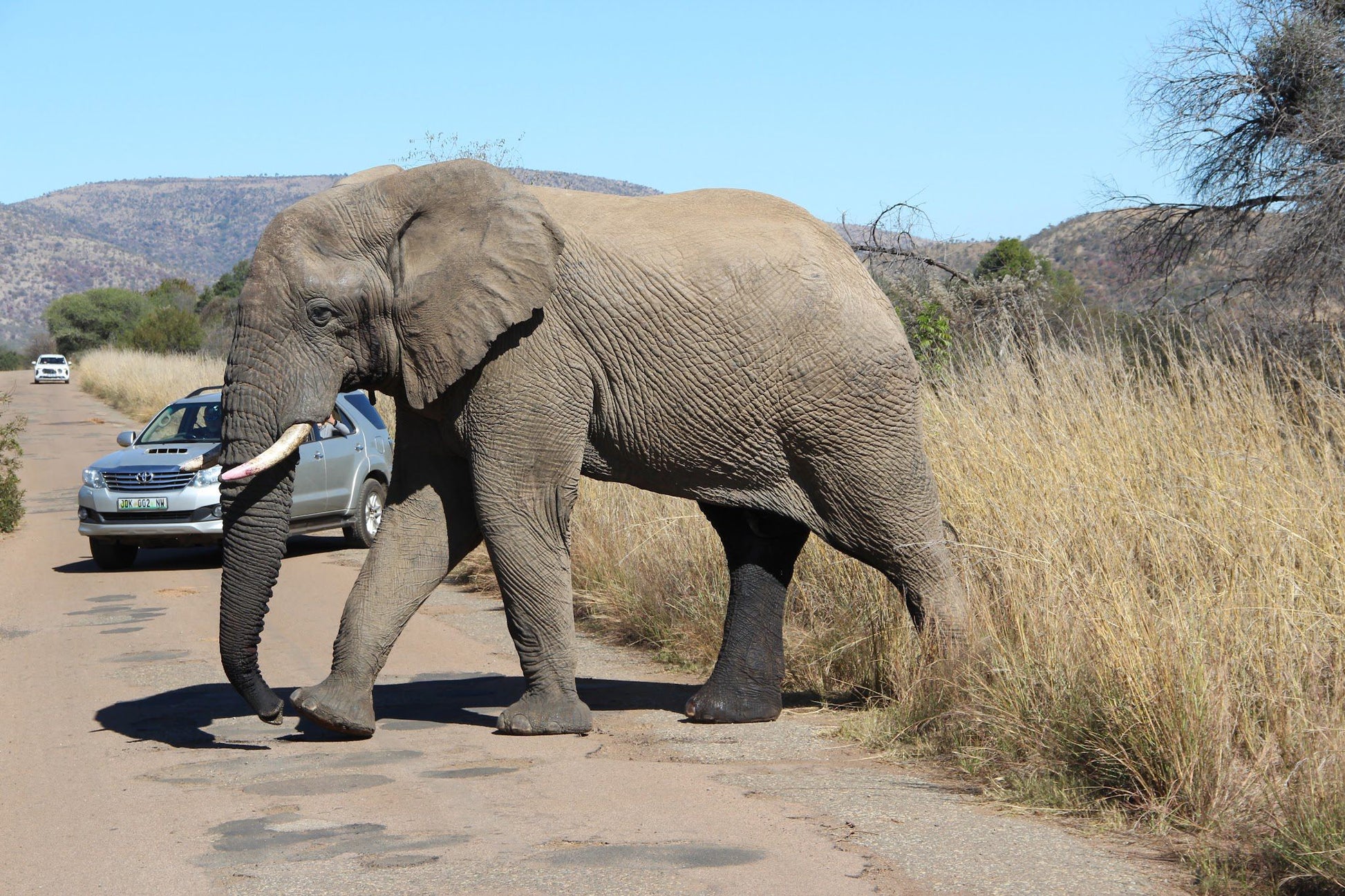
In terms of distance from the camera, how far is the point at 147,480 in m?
13.3

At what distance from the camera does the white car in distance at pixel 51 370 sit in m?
64.2

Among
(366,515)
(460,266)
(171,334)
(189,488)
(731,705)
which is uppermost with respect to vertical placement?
(171,334)

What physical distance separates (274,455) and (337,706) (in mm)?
1216

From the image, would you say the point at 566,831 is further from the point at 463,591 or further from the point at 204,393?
the point at 204,393

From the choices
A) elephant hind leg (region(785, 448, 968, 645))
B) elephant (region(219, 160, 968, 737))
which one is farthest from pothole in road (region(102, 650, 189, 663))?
elephant hind leg (region(785, 448, 968, 645))

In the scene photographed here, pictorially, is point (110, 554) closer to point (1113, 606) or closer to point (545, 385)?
point (545, 385)

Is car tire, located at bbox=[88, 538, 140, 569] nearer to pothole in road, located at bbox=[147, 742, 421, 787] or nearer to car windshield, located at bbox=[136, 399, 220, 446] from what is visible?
car windshield, located at bbox=[136, 399, 220, 446]

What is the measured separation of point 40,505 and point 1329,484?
1700 cm

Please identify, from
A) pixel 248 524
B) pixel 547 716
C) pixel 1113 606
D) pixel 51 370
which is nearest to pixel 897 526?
pixel 1113 606

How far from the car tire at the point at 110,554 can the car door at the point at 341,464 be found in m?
1.99

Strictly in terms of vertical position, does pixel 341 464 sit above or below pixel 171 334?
below

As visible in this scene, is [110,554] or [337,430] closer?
[110,554]

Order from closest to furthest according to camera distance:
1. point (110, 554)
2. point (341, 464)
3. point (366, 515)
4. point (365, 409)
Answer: point (110, 554) → point (341, 464) → point (366, 515) → point (365, 409)

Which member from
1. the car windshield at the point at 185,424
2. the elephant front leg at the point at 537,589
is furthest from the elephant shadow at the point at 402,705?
the car windshield at the point at 185,424
